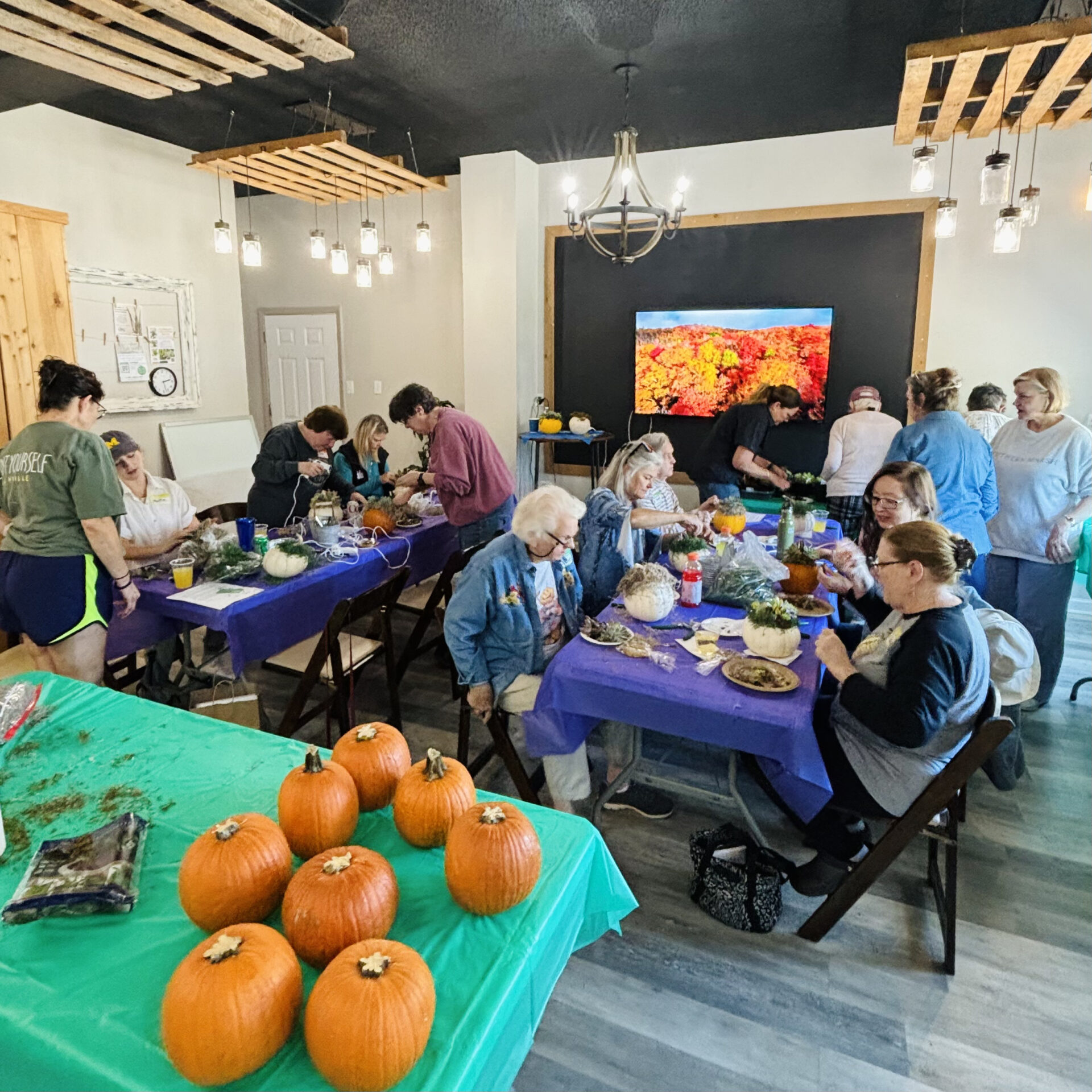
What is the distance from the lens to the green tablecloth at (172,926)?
3.10 ft

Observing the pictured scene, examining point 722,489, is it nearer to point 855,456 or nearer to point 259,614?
point 855,456

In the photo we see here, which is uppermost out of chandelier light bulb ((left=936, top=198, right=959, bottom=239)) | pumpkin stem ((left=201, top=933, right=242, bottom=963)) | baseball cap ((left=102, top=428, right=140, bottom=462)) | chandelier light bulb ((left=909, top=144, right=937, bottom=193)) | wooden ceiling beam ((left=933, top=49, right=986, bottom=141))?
wooden ceiling beam ((left=933, top=49, right=986, bottom=141))

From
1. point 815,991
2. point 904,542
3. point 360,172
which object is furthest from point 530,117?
Result: point 815,991

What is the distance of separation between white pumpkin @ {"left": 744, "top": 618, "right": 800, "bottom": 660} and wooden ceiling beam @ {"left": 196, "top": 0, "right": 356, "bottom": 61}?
2.86 meters

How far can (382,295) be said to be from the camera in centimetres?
767

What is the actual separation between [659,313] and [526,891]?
20.0ft

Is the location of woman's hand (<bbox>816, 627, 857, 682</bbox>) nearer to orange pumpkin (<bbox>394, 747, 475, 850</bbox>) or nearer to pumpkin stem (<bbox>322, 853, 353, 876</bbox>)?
orange pumpkin (<bbox>394, 747, 475, 850</bbox>)

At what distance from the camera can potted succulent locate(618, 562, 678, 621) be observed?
255 cm

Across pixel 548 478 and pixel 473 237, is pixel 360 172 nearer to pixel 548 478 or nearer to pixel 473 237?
pixel 473 237

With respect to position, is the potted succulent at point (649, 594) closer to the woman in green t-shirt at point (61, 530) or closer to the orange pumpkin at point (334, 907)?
the orange pumpkin at point (334, 907)

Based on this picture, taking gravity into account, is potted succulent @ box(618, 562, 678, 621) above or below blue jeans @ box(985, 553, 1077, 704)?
above

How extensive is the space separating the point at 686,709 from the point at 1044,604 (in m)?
2.48

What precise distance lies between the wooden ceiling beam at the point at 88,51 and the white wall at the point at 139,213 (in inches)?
87.5

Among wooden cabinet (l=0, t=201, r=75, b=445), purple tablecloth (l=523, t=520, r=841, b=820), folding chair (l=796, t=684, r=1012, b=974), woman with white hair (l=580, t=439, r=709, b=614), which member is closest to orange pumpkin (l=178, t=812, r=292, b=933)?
purple tablecloth (l=523, t=520, r=841, b=820)
